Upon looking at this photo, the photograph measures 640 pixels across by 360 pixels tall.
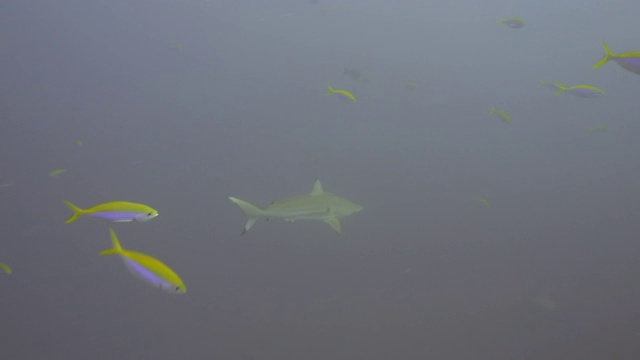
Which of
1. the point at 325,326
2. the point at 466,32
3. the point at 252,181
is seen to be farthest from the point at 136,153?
the point at 466,32

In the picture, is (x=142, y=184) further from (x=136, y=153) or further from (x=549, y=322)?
(x=549, y=322)

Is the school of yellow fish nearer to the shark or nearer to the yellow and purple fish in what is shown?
the shark

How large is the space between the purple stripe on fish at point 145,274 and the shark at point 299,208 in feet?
5.13

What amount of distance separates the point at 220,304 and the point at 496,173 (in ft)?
27.5

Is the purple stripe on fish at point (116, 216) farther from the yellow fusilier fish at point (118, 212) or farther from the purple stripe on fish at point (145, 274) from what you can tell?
the purple stripe on fish at point (145, 274)

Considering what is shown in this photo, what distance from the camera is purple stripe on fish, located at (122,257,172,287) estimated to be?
2484mm

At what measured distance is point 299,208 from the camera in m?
4.18

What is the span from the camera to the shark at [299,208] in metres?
4.15

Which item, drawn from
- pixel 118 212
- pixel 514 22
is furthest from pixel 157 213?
pixel 514 22

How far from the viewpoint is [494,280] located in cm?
770

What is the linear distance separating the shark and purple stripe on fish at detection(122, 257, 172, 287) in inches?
61.6

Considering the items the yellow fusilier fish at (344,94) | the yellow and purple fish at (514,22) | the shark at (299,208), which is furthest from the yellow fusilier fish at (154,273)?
the yellow and purple fish at (514,22)

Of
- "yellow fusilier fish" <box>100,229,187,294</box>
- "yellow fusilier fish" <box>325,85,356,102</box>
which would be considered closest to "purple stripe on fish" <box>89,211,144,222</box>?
"yellow fusilier fish" <box>100,229,187,294</box>

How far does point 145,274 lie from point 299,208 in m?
1.86
